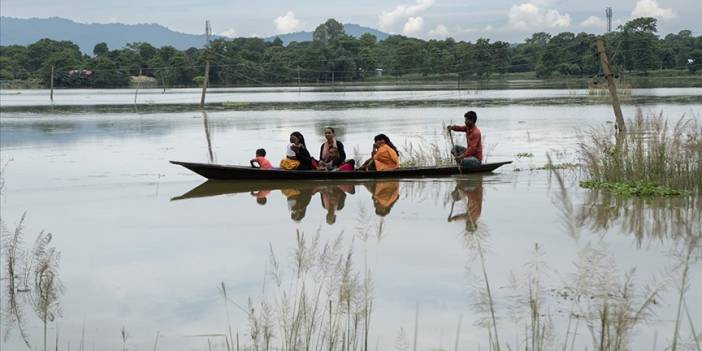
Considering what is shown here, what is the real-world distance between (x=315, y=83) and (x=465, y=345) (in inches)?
3297

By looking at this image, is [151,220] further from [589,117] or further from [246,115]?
[246,115]

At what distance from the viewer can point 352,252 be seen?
720 centimetres

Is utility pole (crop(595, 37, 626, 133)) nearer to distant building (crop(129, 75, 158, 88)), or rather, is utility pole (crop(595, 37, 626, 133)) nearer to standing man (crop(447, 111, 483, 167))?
standing man (crop(447, 111, 483, 167))

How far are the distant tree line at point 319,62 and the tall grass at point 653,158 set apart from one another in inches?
2132

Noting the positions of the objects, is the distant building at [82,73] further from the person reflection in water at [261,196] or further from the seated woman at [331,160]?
the person reflection in water at [261,196]

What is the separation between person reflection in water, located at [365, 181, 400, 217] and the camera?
1149cm

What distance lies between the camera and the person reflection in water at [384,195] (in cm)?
1149

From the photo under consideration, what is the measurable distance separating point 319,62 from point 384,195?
71.8 meters

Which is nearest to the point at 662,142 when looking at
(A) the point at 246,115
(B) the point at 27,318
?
(B) the point at 27,318

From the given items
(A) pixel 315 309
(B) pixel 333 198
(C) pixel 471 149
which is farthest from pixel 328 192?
(A) pixel 315 309

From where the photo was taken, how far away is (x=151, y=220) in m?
11.1

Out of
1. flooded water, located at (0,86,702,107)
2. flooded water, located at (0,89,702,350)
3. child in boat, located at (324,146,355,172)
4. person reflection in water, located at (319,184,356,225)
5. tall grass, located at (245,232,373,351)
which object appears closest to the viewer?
tall grass, located at (245,232,373,351)

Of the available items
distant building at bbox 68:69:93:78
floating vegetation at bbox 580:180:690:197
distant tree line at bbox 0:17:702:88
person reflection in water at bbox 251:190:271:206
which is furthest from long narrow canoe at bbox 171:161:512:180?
distant building at bbox 68:69:93:78

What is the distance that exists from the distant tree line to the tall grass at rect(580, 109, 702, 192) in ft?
178
